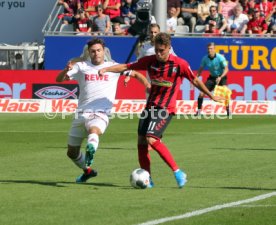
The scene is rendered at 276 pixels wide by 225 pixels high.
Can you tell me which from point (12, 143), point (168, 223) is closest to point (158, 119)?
point (168, 223)

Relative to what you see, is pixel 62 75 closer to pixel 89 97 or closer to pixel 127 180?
pixel 89 97

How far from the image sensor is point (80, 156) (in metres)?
13.2

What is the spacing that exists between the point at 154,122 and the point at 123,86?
1926 centimetres

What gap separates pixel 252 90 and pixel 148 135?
19.4 meters

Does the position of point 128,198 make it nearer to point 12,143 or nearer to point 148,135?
point 148,135

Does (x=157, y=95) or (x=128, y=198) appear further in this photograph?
(x=157, y=95)

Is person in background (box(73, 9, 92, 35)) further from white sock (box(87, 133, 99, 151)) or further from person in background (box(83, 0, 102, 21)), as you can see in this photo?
white sock (box(87, 133, 99, 151))

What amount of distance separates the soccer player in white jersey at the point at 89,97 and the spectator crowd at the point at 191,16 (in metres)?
20.4

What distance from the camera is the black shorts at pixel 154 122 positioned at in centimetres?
1216

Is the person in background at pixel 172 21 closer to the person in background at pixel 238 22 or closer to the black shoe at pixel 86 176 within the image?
the person in background at pixel 238 22

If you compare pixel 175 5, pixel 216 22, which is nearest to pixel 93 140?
pixel 216 22

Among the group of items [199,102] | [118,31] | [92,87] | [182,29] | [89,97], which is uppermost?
[92,87]

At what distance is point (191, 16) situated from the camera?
1391 inches

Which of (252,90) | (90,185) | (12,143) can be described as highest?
(90,185)
